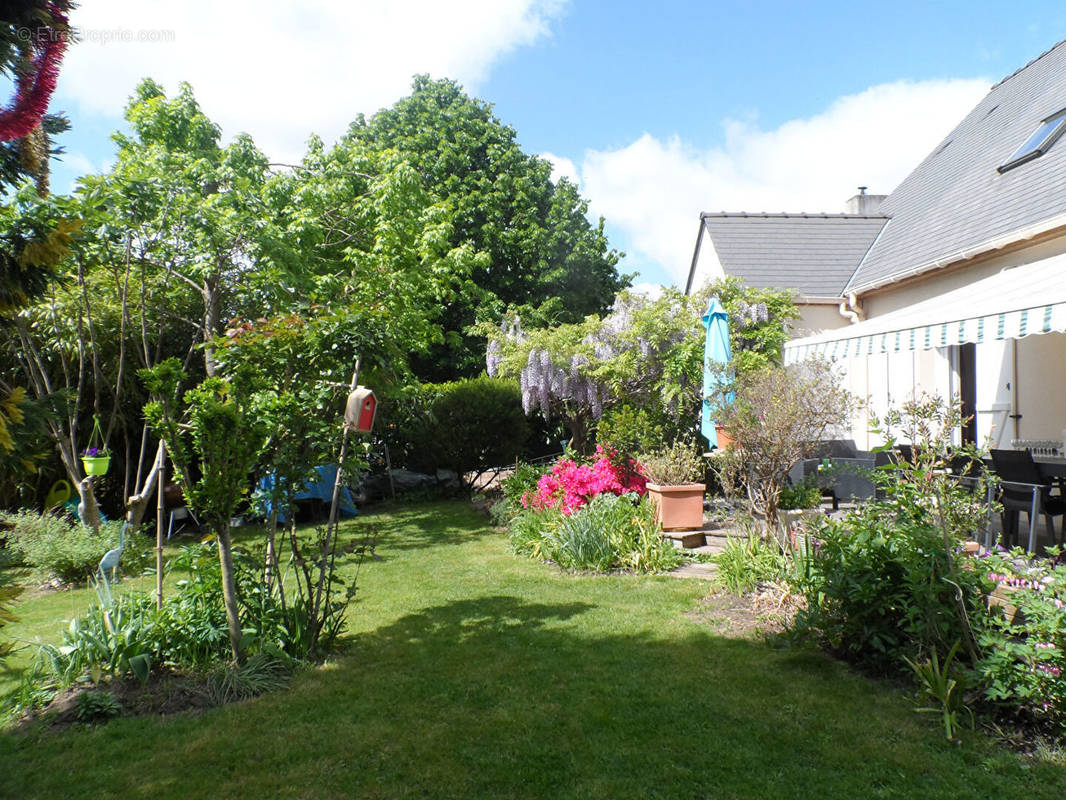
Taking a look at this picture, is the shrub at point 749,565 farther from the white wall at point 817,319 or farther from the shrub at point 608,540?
the white wall at point 817,319

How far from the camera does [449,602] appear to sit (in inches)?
249

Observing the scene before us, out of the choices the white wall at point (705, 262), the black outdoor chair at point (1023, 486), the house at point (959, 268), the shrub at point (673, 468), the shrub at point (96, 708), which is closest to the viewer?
the shrub at point (96, 708)

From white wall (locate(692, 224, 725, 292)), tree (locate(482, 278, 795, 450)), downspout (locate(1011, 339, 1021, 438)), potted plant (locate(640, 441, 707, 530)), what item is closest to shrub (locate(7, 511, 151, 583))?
potted plant (locate(640, 441, 707, 530))

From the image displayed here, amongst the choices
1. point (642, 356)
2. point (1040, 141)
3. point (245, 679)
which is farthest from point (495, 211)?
point (245, 679)

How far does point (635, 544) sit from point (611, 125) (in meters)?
9.05

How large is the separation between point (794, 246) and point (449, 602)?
1233 centimetres

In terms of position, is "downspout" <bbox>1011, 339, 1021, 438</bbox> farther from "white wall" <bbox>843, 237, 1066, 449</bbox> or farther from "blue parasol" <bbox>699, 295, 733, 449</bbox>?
"blue parasol" <bbox>699, 295, 733, 449</bbox>

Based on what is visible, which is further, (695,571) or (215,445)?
(695,571)

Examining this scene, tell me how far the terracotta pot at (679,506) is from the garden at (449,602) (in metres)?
0.05

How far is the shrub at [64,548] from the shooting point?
7.29 m

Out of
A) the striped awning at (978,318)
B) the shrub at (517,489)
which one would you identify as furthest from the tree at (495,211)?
the striped awning at (978,318)

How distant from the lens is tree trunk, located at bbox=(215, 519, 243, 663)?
4324 millimetres

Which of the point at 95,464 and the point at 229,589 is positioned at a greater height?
the point at 95,464

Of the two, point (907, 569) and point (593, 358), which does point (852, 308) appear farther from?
point (907, 569)
